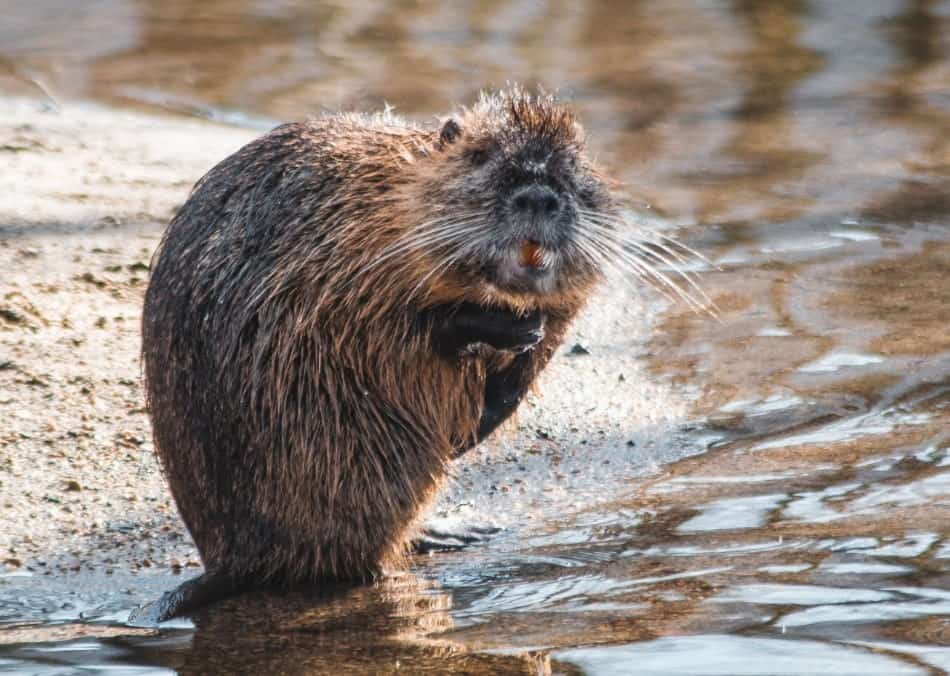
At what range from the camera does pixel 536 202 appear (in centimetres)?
391

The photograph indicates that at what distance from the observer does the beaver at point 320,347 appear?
4.27 metres

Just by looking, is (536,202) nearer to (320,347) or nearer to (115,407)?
(320,347)

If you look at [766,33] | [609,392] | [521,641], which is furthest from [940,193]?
[521,641]

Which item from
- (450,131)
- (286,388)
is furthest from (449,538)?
(450,131)

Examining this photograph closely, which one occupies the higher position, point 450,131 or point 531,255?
point 450,131

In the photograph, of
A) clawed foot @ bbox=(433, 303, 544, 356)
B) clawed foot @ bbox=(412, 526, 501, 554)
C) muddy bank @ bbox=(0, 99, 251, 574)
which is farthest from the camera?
muddy bank @ bbox=(0, 99, 251, 574)

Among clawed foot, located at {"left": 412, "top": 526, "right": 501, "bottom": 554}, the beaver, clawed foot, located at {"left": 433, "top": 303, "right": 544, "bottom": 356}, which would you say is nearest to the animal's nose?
the beaver

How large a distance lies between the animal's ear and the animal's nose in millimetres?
419

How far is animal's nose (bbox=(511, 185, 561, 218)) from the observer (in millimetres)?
3906

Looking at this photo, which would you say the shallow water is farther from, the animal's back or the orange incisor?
the orange incisor

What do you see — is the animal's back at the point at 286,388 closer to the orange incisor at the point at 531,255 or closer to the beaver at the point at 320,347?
the beaver at the point at 320,347

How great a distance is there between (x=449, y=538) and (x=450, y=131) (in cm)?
107

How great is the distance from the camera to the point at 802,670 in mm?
3291

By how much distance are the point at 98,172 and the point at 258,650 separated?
4014mm
